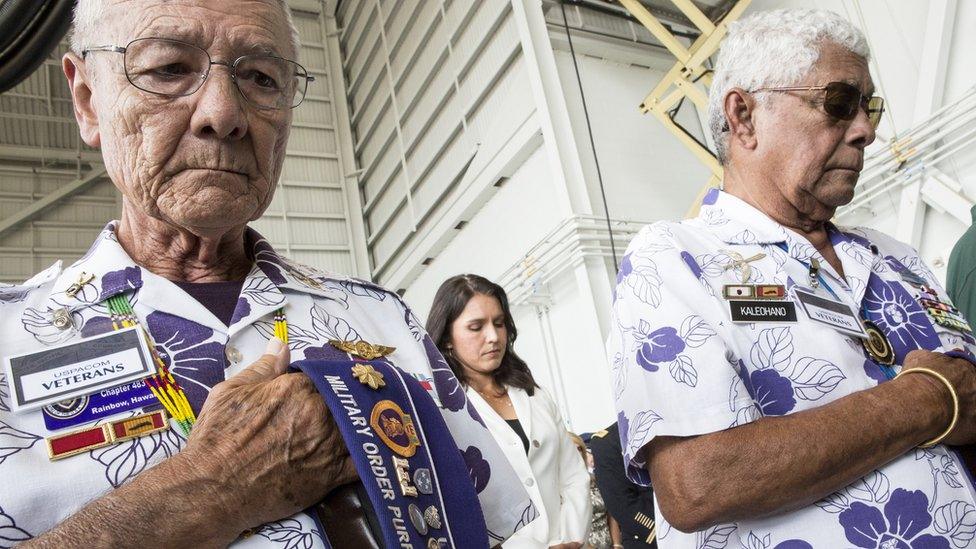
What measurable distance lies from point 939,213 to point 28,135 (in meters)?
11.5

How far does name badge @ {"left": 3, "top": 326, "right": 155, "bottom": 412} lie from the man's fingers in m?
0.13

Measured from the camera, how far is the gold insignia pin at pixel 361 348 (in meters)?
1.13

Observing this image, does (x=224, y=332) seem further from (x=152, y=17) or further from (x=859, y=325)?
(x=859, y=325)

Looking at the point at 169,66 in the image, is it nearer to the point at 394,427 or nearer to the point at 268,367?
the point at 268,367

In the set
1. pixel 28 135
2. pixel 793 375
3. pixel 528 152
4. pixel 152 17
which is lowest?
pixel 793 375

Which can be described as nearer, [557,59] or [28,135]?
[557,59]

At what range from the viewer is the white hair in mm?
1710

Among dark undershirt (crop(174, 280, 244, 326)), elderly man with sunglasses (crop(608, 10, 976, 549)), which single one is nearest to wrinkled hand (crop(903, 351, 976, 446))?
elderly man with sunglasses (crop(608, 10, 976, 549))

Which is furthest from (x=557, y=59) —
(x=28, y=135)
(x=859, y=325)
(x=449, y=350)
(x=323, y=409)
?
(x=28, y=135)

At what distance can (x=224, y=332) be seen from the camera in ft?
3.52

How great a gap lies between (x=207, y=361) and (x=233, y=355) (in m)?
0.03

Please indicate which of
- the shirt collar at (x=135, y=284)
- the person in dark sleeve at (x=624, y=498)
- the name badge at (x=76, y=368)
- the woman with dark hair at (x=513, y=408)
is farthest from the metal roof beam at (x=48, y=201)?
the name badge at (x=76, y=368)

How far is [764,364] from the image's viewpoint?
4.48 ft

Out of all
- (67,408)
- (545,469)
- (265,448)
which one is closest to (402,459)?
(265,448)
